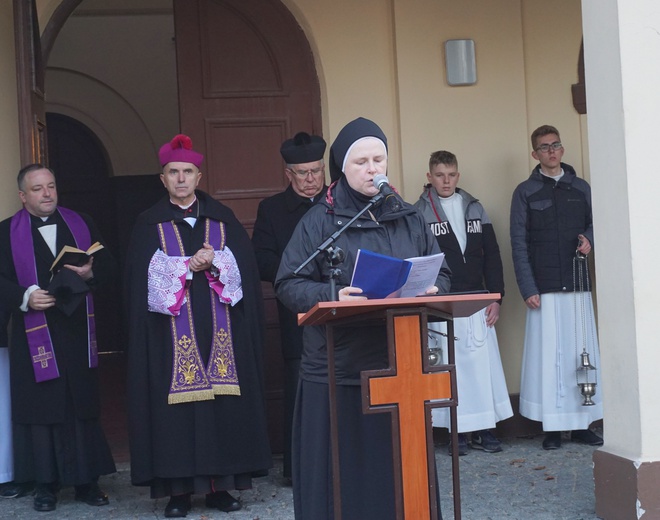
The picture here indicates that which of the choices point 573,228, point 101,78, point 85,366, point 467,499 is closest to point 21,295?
point 85,366

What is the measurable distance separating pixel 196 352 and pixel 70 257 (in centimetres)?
95

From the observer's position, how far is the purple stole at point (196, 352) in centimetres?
579

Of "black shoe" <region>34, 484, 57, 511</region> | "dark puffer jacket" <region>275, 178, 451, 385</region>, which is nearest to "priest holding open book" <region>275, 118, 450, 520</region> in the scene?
"dark puffer jacket" <region>275, 178, 451, 385</region>

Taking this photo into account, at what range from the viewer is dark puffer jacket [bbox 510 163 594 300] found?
717 cm

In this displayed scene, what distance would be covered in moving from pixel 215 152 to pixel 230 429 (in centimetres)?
228

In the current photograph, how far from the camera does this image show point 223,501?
5844 millimetres

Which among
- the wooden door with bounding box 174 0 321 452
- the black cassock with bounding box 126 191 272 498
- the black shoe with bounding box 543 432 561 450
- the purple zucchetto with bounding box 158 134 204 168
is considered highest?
the wooden door with bounding box 174 0 321 452

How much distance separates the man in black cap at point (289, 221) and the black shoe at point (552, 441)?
6.17 ft

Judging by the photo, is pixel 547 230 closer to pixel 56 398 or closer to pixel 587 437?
pixel 587 437

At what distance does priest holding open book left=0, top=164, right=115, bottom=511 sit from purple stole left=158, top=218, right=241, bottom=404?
57 centimetres

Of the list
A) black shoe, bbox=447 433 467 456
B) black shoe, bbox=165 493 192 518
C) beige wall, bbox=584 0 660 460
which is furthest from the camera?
black shoe, bbox=447 433 467 456

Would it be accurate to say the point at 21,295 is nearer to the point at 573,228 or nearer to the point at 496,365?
the point at 496,365

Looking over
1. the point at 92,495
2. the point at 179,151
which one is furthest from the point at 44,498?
the point at 179,151

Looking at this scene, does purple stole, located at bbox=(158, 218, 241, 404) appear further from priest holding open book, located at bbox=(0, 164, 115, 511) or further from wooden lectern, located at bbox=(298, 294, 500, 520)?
wooden lectern, located at bbox=(298, 294, 500, 520)
